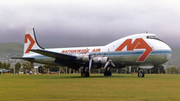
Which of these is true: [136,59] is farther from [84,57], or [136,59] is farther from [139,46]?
[84,57]

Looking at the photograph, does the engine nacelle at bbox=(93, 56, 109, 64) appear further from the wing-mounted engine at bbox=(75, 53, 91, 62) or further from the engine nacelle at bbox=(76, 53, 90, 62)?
the engine nacelle at bbox=(76, 53, 90, 62)

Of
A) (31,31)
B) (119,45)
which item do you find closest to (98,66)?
(119,45)

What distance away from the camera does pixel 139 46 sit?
29781mm

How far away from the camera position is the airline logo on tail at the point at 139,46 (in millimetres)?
29281

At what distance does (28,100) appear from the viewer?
9.41 m

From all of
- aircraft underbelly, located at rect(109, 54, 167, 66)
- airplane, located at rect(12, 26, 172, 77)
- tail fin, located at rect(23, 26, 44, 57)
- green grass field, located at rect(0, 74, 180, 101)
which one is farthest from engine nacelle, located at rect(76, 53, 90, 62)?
tail fin, located at rect(23, 26, 44, 57)

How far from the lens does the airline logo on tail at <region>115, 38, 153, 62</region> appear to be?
29281 mm

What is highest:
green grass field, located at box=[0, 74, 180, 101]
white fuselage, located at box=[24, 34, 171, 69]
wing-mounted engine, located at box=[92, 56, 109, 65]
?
white fuselage, located at box=[24, 34, 171, 69]

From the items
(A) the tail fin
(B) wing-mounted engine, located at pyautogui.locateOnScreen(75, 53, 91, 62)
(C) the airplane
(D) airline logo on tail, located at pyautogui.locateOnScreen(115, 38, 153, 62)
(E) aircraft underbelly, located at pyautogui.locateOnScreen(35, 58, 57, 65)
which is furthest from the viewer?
(A) the tail fin

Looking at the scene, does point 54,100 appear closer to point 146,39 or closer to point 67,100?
point 67,100

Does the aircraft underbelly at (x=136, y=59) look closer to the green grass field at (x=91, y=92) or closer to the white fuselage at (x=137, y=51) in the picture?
the white fuselage at (x=137, y=51)

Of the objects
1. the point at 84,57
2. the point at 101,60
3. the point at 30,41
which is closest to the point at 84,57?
the point at 84,57

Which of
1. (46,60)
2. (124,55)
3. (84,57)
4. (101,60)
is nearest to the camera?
(101,60)

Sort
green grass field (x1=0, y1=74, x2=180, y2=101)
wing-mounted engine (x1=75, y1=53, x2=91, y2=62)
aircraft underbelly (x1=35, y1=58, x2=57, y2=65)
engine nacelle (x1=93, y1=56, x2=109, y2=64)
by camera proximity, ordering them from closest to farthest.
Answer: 1. green grass field (x1=0, y1=74, x2=180, y2=101)
2. engine nacelle (x1=93, y1=56, x2=109, y2=64)
3. wing-mounted engine (x1=75, y1=53, x2=91, y2=62)
4. aircraft underbelly (x1=35, y1=58, x2=57, y2=65)
